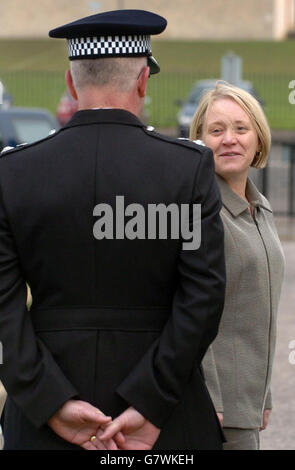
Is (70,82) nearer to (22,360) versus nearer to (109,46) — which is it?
(109,46)

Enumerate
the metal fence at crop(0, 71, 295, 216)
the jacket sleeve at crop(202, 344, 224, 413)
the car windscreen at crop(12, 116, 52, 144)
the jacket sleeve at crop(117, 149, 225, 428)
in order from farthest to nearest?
1. the metal fence at crop(0, 71, 295, 216)
2. the car windscreen at crop(12, 116, 52, 144)
3. the jacket sleeve at crop(202, 344, 224, 413)
4. the jacket sleeve at crop(117, 149, 225, 428)

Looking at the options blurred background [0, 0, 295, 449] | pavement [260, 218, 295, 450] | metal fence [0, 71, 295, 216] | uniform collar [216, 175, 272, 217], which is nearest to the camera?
uniform collar [216, 175, 272, 217]

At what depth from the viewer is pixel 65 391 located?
2.71 meters

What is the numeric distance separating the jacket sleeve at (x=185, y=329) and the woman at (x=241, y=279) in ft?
1.80

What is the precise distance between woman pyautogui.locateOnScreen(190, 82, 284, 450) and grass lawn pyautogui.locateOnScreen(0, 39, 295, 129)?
29689mm

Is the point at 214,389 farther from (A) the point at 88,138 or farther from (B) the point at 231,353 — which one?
(A) the point at 88,138

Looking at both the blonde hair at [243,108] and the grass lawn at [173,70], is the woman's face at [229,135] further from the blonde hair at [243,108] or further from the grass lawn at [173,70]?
the grass lawn at [173,70]

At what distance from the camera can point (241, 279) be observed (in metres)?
3.31

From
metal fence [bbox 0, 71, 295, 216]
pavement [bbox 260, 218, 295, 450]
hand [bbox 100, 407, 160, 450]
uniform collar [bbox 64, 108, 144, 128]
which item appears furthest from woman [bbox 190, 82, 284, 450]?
metal fence [bbox 0, 71, 295, 216]

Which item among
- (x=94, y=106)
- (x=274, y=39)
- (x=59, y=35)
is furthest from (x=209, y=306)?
(x=274, y=39)

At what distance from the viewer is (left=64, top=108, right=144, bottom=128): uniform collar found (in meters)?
2.78

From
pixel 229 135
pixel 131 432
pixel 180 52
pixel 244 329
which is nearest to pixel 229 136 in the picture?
Result: pixel 229 135

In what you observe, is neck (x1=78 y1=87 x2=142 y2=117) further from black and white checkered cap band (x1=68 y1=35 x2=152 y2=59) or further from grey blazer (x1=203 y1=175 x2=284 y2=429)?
grey blazer (x1=203 y1=175 x2=284 y2=429)

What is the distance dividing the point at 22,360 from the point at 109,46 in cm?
82
